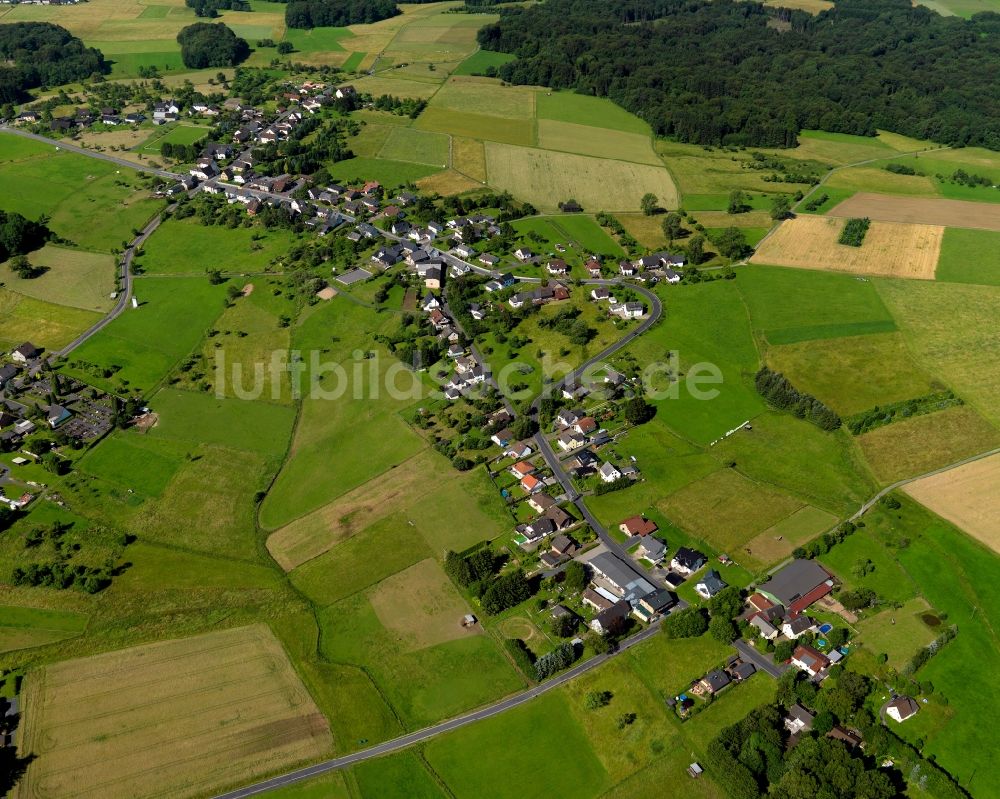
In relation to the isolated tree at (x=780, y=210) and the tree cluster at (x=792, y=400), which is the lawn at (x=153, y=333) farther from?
the isolated tree at (x=780, y=210)

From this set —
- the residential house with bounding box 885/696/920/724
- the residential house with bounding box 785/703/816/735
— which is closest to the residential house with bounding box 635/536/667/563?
the residential house with bounding box 785/703/816/735

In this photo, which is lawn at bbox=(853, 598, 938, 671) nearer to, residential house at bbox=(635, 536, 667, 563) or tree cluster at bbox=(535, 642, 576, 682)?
residential house at bbox=(635, 536, 667, 563)

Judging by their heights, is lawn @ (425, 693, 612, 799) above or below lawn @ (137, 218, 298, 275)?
below

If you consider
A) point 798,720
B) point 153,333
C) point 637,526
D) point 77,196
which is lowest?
point 798,720

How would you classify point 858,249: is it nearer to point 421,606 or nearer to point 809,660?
point 809,660

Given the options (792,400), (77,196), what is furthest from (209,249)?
(792,400)

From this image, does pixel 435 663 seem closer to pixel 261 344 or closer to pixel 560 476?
pixel 560 476
